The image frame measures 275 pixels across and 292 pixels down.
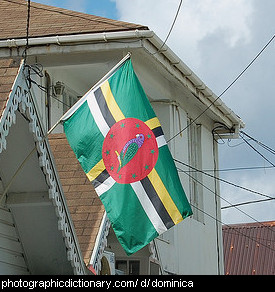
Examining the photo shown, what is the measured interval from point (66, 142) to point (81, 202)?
1.22m

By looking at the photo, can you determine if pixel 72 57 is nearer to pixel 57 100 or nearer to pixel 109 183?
pixel 57 100

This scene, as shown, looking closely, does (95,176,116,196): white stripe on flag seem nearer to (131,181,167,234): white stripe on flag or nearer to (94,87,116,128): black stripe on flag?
(131,181,167,234): white stripe on flag

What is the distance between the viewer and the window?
18656mm

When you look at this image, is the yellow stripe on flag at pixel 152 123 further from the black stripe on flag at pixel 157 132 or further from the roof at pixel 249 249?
the roof at pixel 249 249

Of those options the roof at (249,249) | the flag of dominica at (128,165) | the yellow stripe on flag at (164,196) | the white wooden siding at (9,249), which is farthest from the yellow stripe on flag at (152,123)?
the roof at (249,249)

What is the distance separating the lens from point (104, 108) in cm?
1055

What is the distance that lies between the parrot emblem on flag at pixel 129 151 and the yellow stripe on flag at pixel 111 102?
1.07ft

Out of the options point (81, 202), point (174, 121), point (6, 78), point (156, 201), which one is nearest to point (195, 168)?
point (174, 121)

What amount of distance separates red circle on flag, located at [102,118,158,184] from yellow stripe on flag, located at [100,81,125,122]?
0.07 m

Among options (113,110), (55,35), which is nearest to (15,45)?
(55,35)

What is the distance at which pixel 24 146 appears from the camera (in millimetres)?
10422
